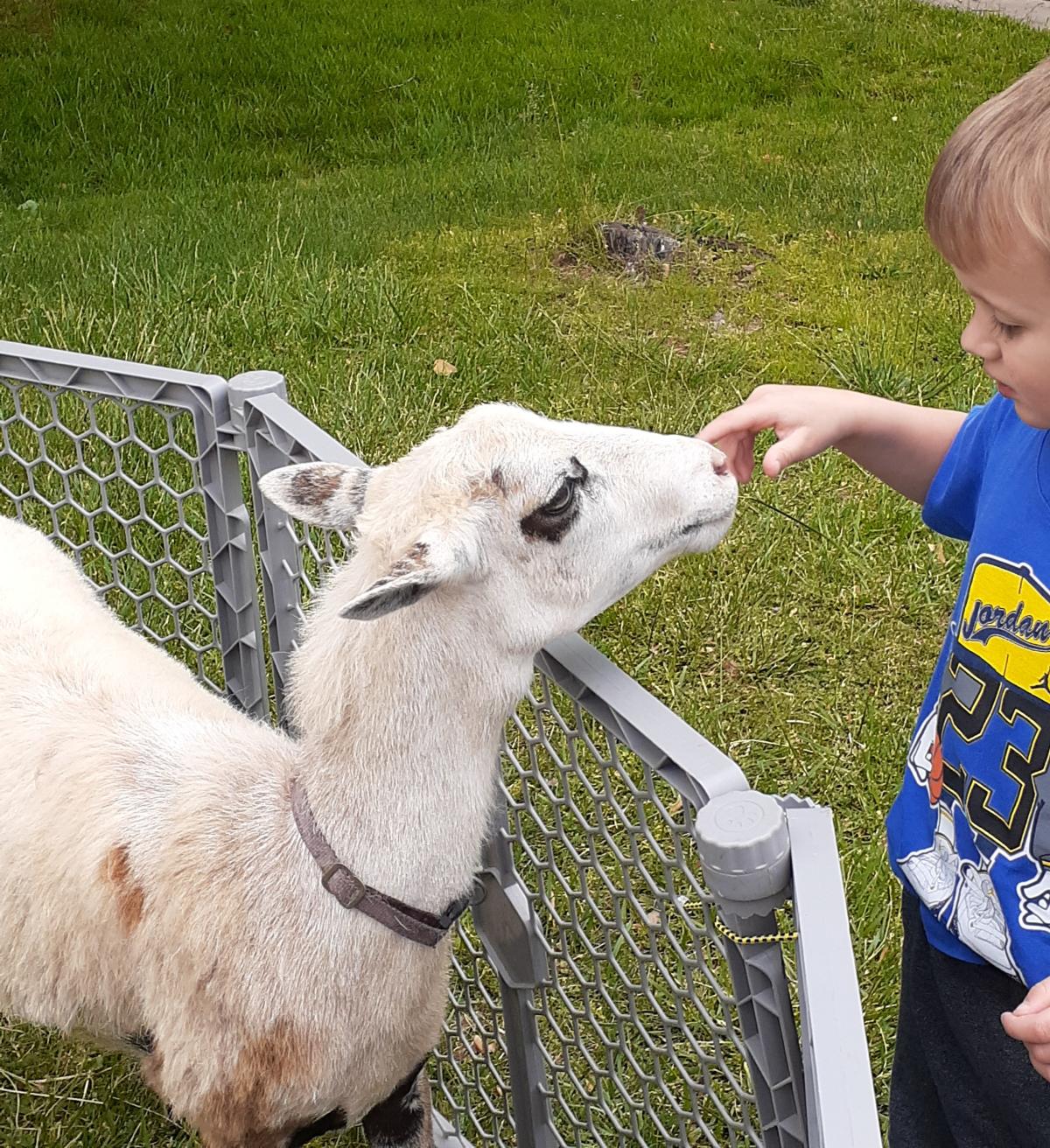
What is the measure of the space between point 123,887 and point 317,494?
0.64 metres

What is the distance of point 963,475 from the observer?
1.70 metres

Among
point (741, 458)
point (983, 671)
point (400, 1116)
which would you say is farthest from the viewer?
point (400, 1116)

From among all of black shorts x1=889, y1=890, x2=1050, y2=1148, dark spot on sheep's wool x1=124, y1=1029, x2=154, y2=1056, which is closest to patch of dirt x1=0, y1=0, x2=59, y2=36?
dark spot on sheep's wool x1=124, y1=1029, x2=154, y2=1056

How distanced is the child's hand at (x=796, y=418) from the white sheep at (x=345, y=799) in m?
0.07

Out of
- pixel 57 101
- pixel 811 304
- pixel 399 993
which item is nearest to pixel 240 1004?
pixel 399 993

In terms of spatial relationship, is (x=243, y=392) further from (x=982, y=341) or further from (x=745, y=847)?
(x=745, y=847)

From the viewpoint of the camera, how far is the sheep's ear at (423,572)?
1.50 meters

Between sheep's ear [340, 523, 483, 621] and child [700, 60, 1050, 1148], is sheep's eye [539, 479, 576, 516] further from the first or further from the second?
child [700, 60, 1050, 1148]

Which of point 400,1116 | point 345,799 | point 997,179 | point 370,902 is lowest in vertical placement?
point 400,1116

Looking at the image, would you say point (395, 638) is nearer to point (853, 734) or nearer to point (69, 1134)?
point (69, 1134)

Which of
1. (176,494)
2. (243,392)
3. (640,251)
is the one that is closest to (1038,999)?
(243,392)

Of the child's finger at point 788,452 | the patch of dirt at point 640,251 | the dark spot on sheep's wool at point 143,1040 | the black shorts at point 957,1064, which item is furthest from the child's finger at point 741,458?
the patch of dirt at point 640,251

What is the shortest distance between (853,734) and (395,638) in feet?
5.81

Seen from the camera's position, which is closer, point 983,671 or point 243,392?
point 983,671
